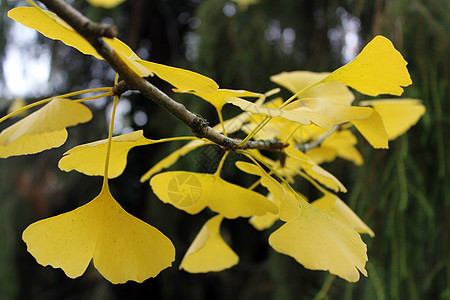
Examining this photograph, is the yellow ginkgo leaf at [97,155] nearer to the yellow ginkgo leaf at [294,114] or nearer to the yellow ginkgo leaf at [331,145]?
the yellow ginkgo leaf at [294,114]

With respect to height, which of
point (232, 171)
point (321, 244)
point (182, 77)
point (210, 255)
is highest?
point (182, 77)

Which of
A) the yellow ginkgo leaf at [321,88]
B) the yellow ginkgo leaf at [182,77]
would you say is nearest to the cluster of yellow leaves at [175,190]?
the yellow ginkgo leaf at [182,77]

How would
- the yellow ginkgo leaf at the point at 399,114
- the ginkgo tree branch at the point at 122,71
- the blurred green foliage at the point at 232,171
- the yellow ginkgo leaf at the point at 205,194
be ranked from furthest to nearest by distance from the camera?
1. the blurred green foliage at the point at 232,171
2. the yellow ginkgo leaf at the point at 399,114
3. the yellow ginkgo leaf at the point at 205,194
4. the ginkgo tree branch at the point at 122,71

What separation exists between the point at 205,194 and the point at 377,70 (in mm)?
180

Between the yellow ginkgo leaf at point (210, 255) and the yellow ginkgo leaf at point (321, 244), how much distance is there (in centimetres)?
11

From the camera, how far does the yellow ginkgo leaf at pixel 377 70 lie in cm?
29

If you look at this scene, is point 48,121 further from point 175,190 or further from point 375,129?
point 375,129

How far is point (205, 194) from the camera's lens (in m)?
0.36

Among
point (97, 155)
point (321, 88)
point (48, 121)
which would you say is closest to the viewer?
point (48, 121)

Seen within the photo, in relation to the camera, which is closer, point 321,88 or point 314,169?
point 314,169

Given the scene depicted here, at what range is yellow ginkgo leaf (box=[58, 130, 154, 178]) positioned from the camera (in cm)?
30

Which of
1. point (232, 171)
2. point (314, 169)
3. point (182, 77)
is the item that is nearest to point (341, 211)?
point (314, 169)

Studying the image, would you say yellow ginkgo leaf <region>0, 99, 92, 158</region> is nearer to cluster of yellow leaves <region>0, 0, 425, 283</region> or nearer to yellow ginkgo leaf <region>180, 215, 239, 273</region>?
cluster of yellow leaves <region>0, 0, 425, 283</region>

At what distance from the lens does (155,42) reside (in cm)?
139
